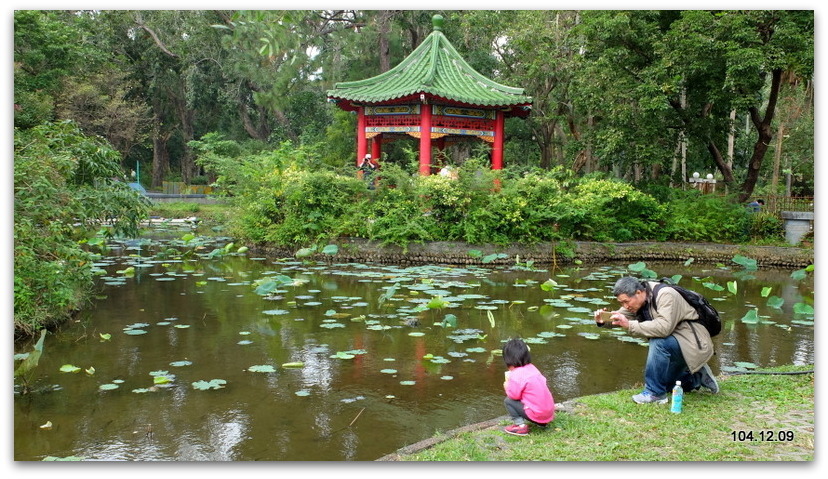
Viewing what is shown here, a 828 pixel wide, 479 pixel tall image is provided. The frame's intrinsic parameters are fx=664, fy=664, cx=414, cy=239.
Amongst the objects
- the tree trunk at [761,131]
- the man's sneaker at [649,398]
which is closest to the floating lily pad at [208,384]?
the man's sneaker at [649,398]

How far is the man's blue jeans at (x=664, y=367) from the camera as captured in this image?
3.78 meters

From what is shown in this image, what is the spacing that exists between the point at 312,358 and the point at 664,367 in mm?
2738

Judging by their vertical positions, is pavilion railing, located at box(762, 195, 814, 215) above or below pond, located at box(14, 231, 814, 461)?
above

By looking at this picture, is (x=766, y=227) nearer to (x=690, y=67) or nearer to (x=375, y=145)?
(x=690, y=67)

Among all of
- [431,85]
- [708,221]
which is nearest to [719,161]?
[708,221]

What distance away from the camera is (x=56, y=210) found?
5805 mm

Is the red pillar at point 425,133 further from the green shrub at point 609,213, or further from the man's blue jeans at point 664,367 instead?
the man's blue jeans at point 664,367

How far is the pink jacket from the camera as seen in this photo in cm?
338

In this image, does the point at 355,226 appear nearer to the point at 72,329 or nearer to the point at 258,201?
the point at 258,201

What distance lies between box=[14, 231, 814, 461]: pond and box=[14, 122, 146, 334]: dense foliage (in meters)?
0.35

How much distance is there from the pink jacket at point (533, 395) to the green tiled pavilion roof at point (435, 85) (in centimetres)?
1050

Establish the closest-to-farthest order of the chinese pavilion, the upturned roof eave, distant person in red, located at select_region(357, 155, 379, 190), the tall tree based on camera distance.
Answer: the tall tree
distant person in red, located at select_region(357, 155, 379, 190)
the upturned roof eave
the chinese pavilion

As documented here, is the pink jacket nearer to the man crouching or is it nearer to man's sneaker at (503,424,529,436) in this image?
man's sneaker at (503,424,529,436)

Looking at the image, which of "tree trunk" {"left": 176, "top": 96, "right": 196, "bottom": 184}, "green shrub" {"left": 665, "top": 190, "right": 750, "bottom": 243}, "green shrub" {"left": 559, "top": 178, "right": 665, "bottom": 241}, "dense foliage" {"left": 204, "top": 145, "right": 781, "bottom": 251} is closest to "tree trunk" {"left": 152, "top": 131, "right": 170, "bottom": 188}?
"tree trunk" {"left": 176, "top": 96, "right": 196, "bottom": 184}
